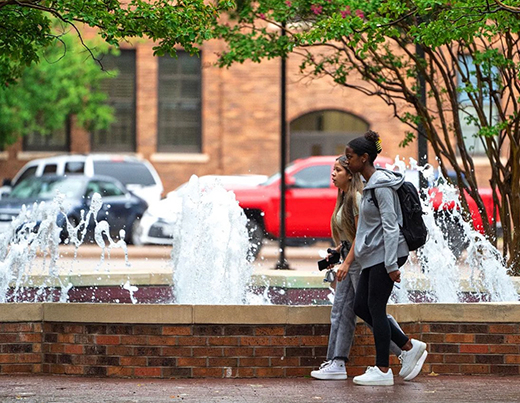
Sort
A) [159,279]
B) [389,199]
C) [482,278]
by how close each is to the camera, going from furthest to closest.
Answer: [159,279] → [482,278] → [389,199]

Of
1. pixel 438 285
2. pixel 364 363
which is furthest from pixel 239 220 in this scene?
pixel 364 363

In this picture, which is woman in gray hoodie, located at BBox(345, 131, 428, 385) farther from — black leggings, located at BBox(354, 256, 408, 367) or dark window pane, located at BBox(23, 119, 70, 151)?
dark window pane, located at BBox(23, 119, 70, 151)

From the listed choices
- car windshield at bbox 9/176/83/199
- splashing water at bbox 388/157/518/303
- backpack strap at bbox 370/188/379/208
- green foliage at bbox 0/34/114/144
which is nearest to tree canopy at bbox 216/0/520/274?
splashing water at bbox 388/157/518/303

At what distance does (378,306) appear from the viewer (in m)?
7.35

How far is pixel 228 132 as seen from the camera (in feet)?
106

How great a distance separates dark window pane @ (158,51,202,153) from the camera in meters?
32.8

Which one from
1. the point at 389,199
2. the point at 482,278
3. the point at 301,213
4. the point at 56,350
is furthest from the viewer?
the point at 301,213

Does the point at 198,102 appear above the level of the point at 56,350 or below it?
above

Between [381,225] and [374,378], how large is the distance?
1.06m

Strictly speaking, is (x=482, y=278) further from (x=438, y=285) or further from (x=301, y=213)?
(x=301, y=213)

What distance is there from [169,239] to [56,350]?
1499cm

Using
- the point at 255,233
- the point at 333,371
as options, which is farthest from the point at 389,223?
the point at 255,233

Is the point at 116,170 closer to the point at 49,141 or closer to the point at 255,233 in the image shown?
the point at 49,141

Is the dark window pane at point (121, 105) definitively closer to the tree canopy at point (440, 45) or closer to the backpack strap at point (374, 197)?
the tree canopy at point (440, 45)
